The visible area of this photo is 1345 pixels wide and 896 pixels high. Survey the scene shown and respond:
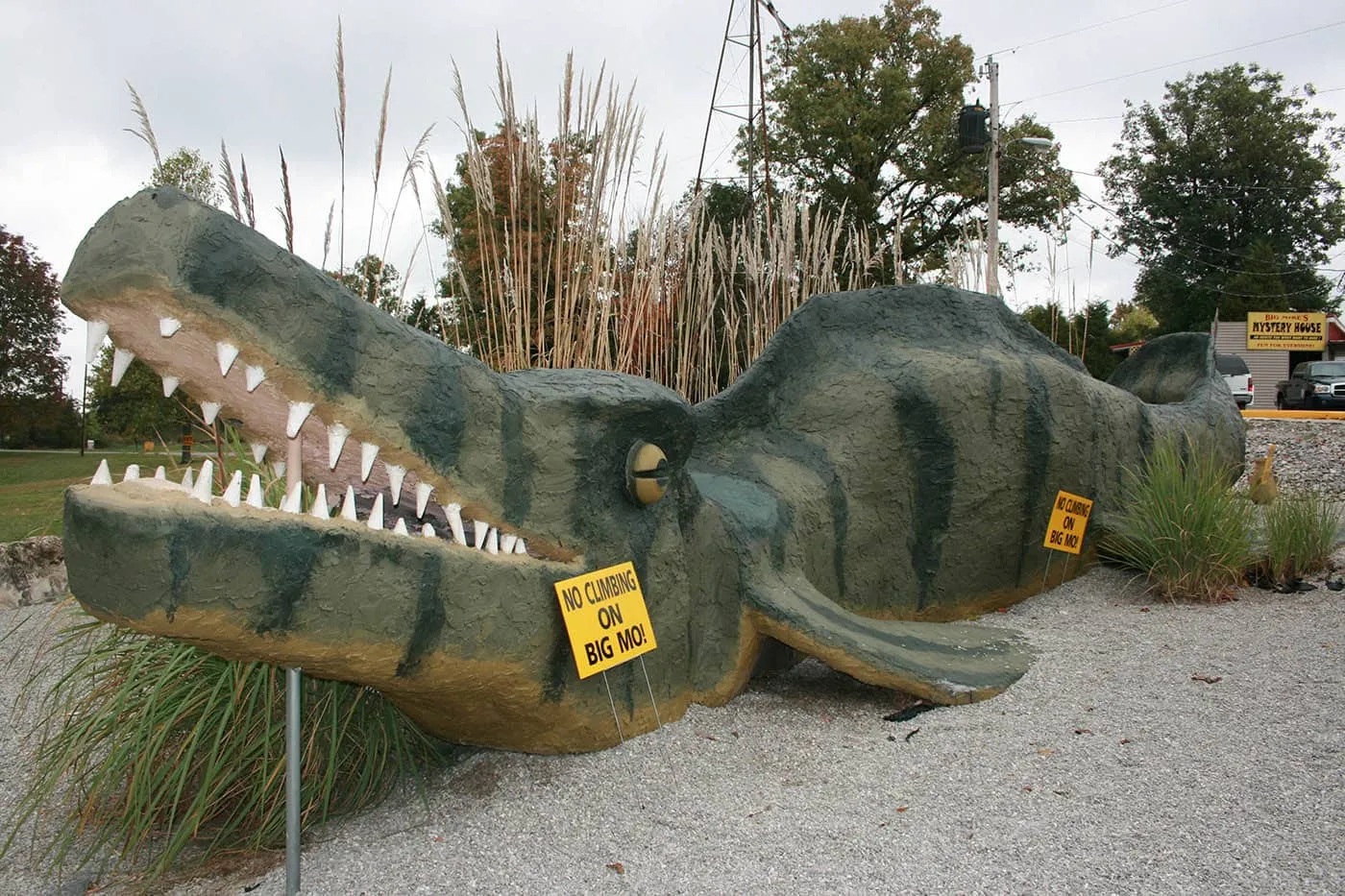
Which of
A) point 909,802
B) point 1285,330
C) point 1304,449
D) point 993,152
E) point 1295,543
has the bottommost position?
point 909,802

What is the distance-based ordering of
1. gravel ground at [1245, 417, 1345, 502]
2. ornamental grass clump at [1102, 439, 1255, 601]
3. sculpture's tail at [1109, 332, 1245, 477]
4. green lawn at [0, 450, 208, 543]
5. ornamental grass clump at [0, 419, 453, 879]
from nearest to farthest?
1. ornamental grass clump at [0, 419, 453, 879]
2. ornamental grass clump at [1102, 439, 1255, 601]
3. sculpture's tail at [1109, 332, 1245, 477]
4. green lawn at [0, 450, 208, 543]
5. gravel ground at [1245, 417, 1345, 502]

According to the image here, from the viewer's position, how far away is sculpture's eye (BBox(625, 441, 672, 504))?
7.70ft

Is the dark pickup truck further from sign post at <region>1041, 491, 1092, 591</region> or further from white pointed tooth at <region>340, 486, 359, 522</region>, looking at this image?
white pointed tooth at <region>340, 486, 359, 522</region>

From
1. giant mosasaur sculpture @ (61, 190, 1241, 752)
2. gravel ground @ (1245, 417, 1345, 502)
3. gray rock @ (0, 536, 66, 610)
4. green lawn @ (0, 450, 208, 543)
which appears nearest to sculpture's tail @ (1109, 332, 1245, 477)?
giant mosasaur sculpture @ (61, 190, 1241, 752)

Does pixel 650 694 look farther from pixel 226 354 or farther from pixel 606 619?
pixel 226 354

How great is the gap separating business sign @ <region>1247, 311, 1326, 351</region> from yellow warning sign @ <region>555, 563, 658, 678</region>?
23.3m

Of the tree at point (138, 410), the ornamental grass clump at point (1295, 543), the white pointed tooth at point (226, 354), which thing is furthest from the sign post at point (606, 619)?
the ornamental grass clump at point (1295, 543)

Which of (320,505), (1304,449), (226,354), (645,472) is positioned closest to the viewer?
(226,354)

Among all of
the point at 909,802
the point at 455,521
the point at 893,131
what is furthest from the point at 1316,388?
the point at 455,521

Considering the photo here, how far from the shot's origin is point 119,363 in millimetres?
1451

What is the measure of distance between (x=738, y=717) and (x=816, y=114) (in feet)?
63.7

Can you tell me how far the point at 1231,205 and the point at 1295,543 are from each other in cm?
2743

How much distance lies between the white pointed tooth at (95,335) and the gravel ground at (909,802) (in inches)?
43.4

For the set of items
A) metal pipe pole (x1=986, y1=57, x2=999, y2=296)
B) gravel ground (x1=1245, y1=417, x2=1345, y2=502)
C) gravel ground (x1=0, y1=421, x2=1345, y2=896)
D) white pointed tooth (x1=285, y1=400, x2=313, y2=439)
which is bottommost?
gravel ground (x1=0, y1=421, x2=1345, y2=896)
